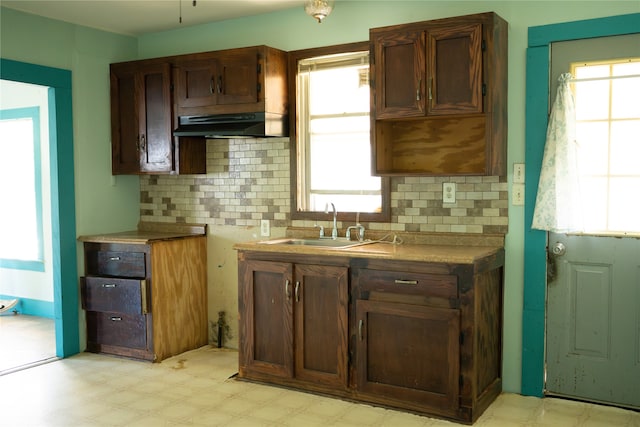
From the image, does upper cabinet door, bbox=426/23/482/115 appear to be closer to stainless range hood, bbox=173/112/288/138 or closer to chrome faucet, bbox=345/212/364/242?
chrome faucet, bbox=345/212/364/242

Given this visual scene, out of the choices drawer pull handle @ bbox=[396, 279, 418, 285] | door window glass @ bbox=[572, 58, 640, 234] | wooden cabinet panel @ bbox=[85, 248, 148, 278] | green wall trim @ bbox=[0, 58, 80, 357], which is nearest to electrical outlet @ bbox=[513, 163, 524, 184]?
door window glass @ bbox=[572, 58, 640, 234]

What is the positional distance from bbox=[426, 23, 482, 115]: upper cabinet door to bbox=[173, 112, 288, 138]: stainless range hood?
1.20m

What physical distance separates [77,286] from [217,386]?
62.0 inches

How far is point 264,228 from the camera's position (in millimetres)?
4879

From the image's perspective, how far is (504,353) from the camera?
401 cm

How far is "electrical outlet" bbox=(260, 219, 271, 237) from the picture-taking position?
4.86 meters

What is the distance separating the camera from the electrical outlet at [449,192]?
161 inches

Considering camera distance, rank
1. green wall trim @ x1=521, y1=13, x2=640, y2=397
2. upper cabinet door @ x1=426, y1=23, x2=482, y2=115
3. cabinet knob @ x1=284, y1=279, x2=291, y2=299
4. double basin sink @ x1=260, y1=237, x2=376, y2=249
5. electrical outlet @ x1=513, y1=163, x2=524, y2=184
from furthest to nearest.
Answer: double basin sink @ x1=260, y1=237, x2=376, y2=249 → cabinet knob @ x1=284, y1=279, x2=291, y2=299 → electrical outlet @ x1=513, y1=163, x2=524, y2=184 → green wall trim @ x1=521, y1=13, x2=640, y2=397 → upper cabinet door @ x1=426, y1=23, x2=482, y2=115

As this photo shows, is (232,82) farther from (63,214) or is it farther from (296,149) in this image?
(63,214)

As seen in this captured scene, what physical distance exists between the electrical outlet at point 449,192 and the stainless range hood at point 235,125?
125 cm

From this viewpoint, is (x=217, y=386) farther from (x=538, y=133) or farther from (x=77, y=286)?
(x=538, y=133)

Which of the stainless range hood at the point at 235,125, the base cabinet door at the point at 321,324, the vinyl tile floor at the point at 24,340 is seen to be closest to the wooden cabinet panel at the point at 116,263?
the vinyl tile floor at the point at 24,340

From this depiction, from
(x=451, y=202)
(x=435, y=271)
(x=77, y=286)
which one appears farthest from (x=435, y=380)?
(x=77, y=286)

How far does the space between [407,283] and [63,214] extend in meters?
2.78
